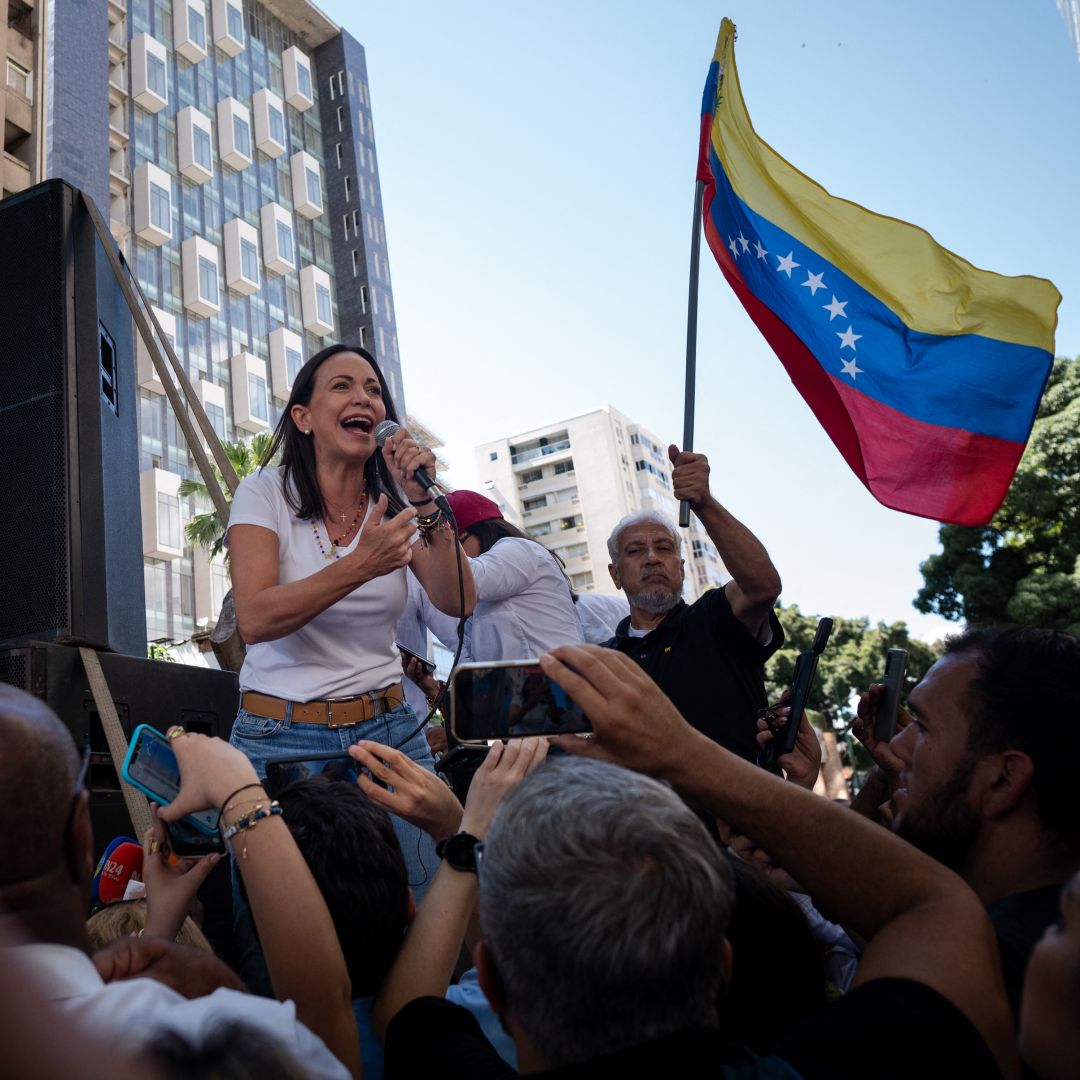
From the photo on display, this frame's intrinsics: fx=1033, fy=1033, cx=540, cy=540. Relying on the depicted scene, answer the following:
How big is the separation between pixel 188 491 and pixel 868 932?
3377cm

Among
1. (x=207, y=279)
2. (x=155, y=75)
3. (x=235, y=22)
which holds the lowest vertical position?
(x=207, y=279)

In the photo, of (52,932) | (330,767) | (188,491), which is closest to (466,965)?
(330,767)

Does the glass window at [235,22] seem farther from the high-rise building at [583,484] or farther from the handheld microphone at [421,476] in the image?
the handheld microphone at [421,476]

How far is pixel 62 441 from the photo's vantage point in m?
3.35

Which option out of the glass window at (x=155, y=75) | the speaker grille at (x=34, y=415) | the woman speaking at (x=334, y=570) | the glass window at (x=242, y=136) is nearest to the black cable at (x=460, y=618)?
the woman speaking at (x=334, y=570)

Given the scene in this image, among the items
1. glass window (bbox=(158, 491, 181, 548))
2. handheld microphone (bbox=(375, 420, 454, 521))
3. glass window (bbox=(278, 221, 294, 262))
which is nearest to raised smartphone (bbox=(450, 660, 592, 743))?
handheld microphone (bbox=(375, 420, 454, 521))

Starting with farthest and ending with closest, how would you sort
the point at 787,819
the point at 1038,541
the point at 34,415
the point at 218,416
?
the point at 218,416, the point at 1038,541, the point at 34,415, the point at 787,819

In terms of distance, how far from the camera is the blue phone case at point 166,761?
1.87 metres

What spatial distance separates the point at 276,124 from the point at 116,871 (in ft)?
147

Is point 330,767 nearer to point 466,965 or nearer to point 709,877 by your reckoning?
point 466,965

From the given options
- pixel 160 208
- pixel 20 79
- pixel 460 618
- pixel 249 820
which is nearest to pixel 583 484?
pixel 160 208

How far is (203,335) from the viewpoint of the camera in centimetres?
3731

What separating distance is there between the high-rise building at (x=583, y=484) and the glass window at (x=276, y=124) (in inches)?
1517

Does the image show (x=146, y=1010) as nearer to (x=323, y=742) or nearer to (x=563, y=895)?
(x=563, y=895)
